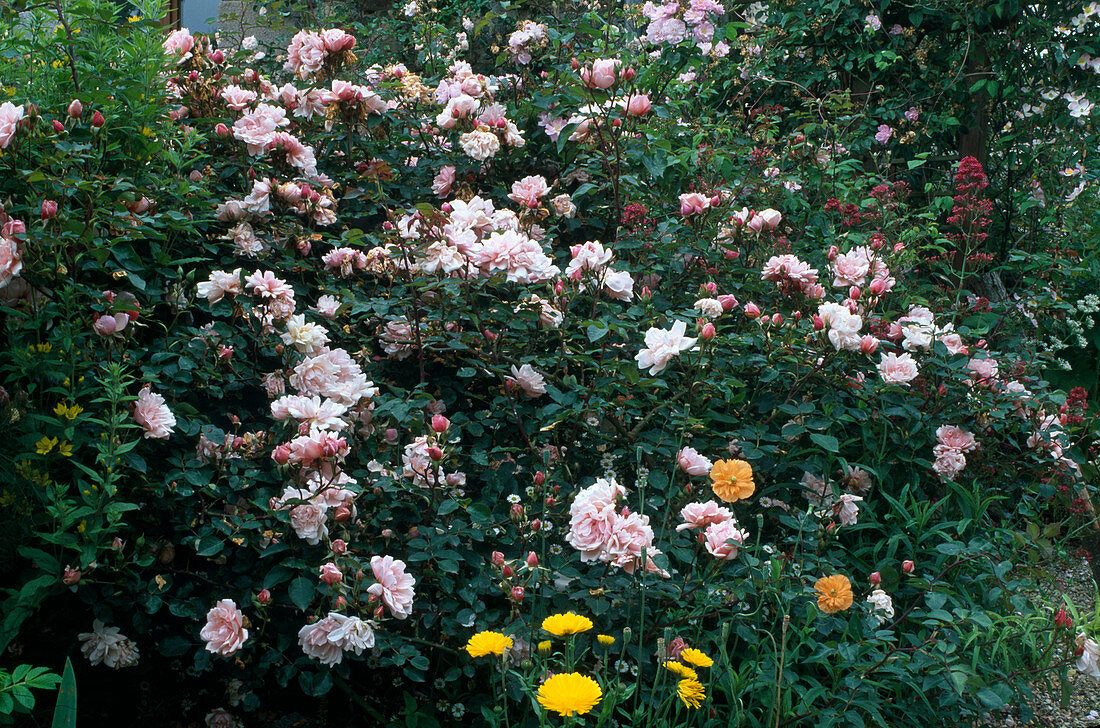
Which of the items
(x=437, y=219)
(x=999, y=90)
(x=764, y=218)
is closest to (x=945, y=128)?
(x=999, y=90)

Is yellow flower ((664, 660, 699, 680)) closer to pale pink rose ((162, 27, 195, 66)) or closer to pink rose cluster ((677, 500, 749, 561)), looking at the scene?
pink rose cluster ((677, 500, 749, 561))

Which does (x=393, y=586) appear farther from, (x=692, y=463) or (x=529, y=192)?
(x=529, y=192)

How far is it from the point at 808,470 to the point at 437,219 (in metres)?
1.10

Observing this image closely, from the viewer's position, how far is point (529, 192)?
2.41 m

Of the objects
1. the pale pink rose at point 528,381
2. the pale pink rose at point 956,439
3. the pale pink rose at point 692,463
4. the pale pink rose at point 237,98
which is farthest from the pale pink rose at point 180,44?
the pale pink rose at point 956,439

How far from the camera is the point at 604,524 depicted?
1584 millimetres

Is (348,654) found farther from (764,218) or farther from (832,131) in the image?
(832,131)

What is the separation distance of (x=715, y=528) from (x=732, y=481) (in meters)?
0.13

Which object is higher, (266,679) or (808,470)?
(808,470)

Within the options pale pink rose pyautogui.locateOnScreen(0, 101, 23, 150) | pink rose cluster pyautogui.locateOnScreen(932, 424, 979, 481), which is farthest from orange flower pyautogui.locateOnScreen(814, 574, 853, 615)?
pale pink rose pyautogui.locateOnScreen(0, 101, 23, 150)

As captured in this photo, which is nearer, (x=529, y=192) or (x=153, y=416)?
(x=153, y=416)

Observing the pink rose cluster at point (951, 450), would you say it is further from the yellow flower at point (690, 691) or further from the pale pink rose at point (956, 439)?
the yellow flower at point (690, 691)

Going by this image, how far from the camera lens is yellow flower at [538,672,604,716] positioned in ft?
3.96

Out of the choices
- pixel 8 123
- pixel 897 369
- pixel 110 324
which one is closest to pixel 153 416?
pixel 110 324
